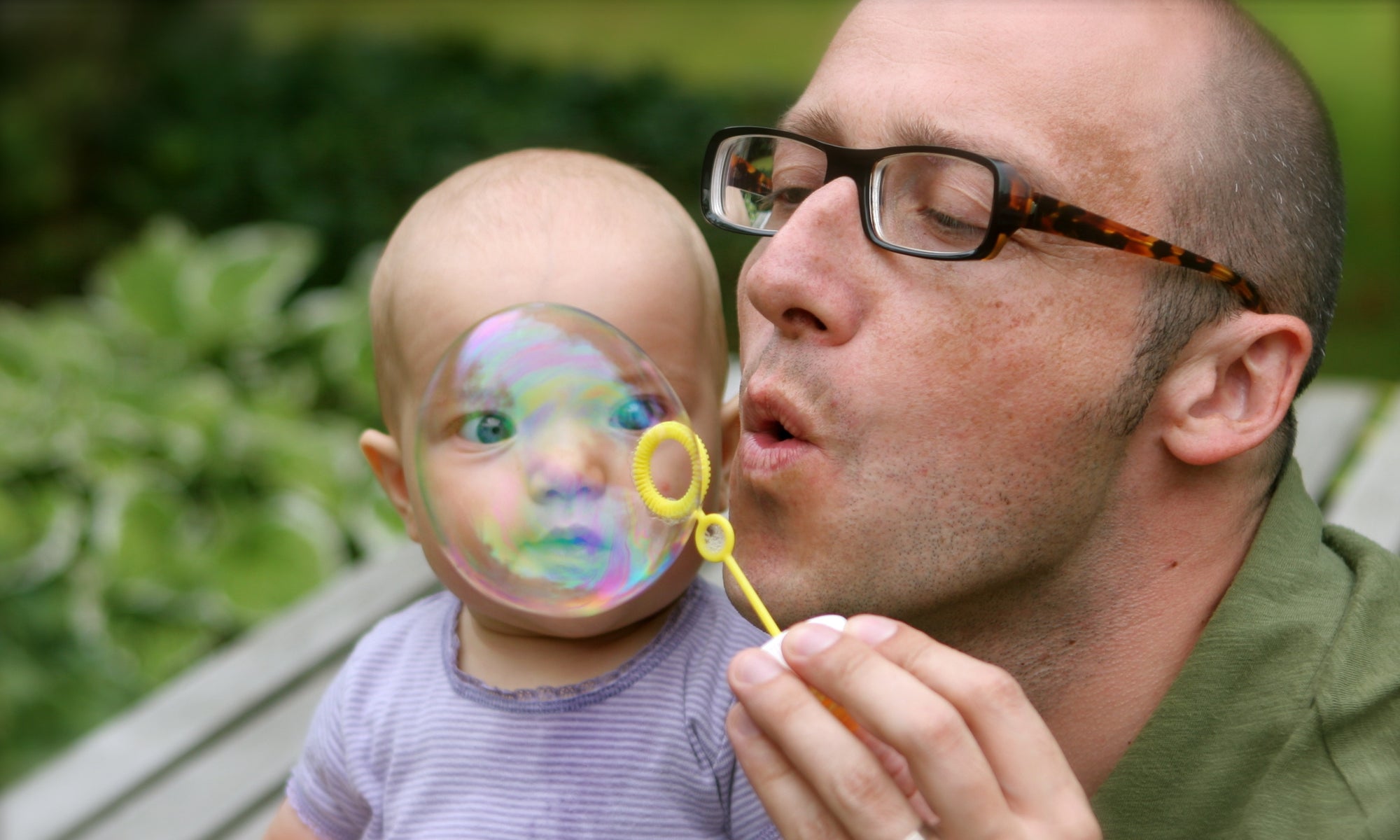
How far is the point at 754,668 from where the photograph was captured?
1.33 meters

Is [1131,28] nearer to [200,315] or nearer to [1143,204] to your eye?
[1143,204]

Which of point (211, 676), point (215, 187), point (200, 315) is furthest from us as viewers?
point (215, 187)

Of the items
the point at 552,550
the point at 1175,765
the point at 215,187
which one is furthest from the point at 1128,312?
the point at 215,187

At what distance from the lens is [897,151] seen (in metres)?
1.54

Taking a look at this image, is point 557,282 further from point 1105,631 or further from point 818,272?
point 1105,631

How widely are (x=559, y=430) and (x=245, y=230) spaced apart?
16.8 feet

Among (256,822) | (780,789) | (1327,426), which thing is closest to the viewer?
(780,789)

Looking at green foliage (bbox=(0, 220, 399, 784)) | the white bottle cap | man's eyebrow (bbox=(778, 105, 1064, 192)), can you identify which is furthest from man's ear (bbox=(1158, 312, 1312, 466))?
green foliage (bbox=(0, 220, 399, 784))

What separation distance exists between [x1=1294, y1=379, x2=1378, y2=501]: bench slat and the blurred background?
887 millimetres

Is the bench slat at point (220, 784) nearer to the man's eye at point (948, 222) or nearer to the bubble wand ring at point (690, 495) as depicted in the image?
the bubble wand ring at point (690, 495)

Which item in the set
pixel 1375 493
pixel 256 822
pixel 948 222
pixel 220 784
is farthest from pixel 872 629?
pixel 1375 493

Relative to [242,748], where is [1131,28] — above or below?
above

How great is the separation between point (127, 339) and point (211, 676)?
2.14 metres

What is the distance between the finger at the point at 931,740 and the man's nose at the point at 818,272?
42 cm
